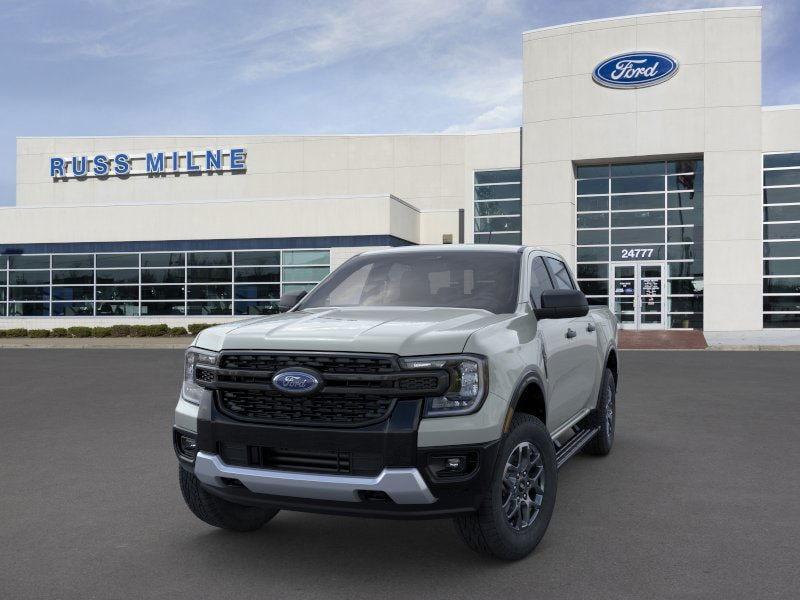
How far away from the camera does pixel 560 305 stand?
16.6ft

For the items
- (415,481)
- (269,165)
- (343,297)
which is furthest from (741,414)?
(269,165)

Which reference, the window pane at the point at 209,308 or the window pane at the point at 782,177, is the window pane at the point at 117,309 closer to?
the window pane at the point at 209,308

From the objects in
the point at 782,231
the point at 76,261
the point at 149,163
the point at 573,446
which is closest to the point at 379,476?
the point at 573,446

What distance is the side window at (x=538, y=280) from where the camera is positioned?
18.5 feet

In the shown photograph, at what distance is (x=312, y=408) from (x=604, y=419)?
4074mm

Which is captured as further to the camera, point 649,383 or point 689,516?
point 649,383

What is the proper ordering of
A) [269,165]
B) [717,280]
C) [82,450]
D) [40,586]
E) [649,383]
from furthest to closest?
[269,165], [717,280], [649,383], [82,450], [40,586]

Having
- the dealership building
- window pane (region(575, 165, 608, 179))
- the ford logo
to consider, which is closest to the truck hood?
the ford logo

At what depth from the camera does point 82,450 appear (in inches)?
314

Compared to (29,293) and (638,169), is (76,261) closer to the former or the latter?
(29,293)

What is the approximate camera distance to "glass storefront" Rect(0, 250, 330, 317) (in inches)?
1352

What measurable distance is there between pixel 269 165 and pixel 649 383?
29.4 metres

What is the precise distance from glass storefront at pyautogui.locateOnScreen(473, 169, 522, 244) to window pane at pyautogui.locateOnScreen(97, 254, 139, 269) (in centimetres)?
1561

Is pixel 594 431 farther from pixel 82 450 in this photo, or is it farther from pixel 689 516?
pixel 82 450
